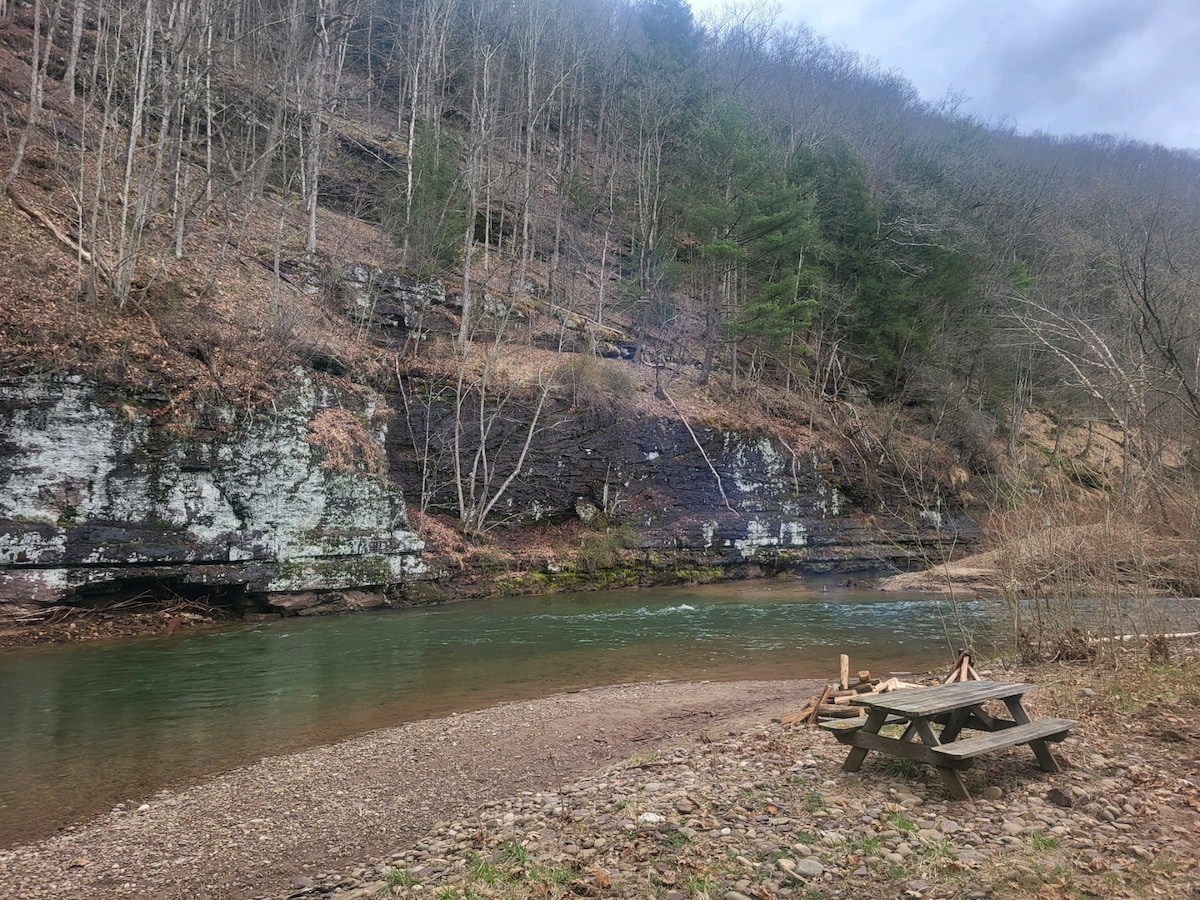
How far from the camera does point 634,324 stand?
31.6 meters

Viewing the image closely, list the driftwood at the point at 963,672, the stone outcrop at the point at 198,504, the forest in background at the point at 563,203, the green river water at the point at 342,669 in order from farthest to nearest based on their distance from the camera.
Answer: the forest in background at the point at 563,203, the stone outcrop at the point at 198,504, the driftwood at the point at 963,672, the green river water at the point at 342,669

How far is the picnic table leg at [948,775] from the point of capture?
4535 mm

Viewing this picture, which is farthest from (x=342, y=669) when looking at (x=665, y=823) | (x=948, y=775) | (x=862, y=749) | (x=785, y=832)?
(x=948, y=775)

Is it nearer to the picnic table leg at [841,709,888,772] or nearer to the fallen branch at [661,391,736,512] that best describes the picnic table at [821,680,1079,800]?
the picnic table leg at [841,709,888,772]

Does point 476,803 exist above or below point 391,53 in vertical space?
below

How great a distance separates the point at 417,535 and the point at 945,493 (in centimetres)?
2265

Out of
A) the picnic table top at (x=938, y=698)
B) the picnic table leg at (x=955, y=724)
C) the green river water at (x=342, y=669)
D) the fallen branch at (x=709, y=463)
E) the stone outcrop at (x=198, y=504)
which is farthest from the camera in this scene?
the fallen branch at (x=709, y=463)

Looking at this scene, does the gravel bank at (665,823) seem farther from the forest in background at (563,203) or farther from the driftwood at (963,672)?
the forest in background at (563,203)

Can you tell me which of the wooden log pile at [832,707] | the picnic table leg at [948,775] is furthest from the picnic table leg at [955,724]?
the wooden log pile at [832,707]

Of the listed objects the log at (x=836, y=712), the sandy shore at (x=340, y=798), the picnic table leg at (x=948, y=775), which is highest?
the picnic table leg at (x=948, y=775)

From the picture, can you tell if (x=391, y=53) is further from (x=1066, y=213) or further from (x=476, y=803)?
→ (x=476, y=803)

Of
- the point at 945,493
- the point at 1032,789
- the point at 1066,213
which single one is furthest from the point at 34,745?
the point at 1066,213

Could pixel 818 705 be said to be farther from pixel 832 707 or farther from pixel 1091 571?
pixel 1091 571

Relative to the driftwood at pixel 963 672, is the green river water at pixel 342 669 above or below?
→ below
